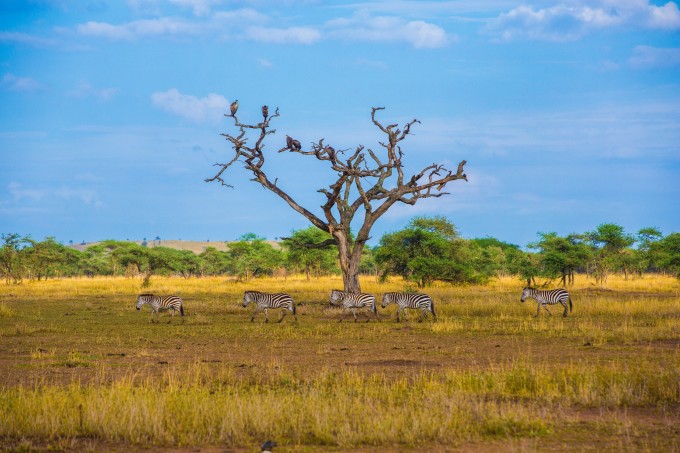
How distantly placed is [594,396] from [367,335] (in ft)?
35.2

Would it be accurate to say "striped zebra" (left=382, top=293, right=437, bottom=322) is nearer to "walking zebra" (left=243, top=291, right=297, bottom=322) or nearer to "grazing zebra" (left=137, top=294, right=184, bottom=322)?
"walking zebra" (left=243, top=291, right=297, bottom=322)

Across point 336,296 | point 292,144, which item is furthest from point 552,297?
point 292,144

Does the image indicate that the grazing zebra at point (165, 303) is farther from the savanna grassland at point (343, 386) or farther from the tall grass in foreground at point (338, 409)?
the tall grass in foreground at point (338, 409)

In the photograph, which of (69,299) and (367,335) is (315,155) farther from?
(69,299)

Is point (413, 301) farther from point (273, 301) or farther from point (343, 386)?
point (343, 386)

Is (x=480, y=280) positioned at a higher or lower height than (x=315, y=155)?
lower

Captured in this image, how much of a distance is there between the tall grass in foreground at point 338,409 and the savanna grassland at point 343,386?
0.03 metres

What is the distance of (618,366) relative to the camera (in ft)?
47.6

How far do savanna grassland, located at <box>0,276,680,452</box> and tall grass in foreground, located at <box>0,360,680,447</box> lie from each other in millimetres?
25

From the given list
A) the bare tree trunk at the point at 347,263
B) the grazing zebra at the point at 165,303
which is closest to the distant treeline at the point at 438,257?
the bare tree trunk at the point at 347,263

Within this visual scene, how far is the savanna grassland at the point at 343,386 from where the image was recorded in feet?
30.7

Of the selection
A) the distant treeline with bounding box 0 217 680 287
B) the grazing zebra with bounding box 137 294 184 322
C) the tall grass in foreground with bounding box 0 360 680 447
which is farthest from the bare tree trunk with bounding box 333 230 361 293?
the tall grass in foreground with bounding box 0 360 680 447

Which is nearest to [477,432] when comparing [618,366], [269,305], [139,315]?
[618,366]

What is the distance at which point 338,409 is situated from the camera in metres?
Answer: 10.2
